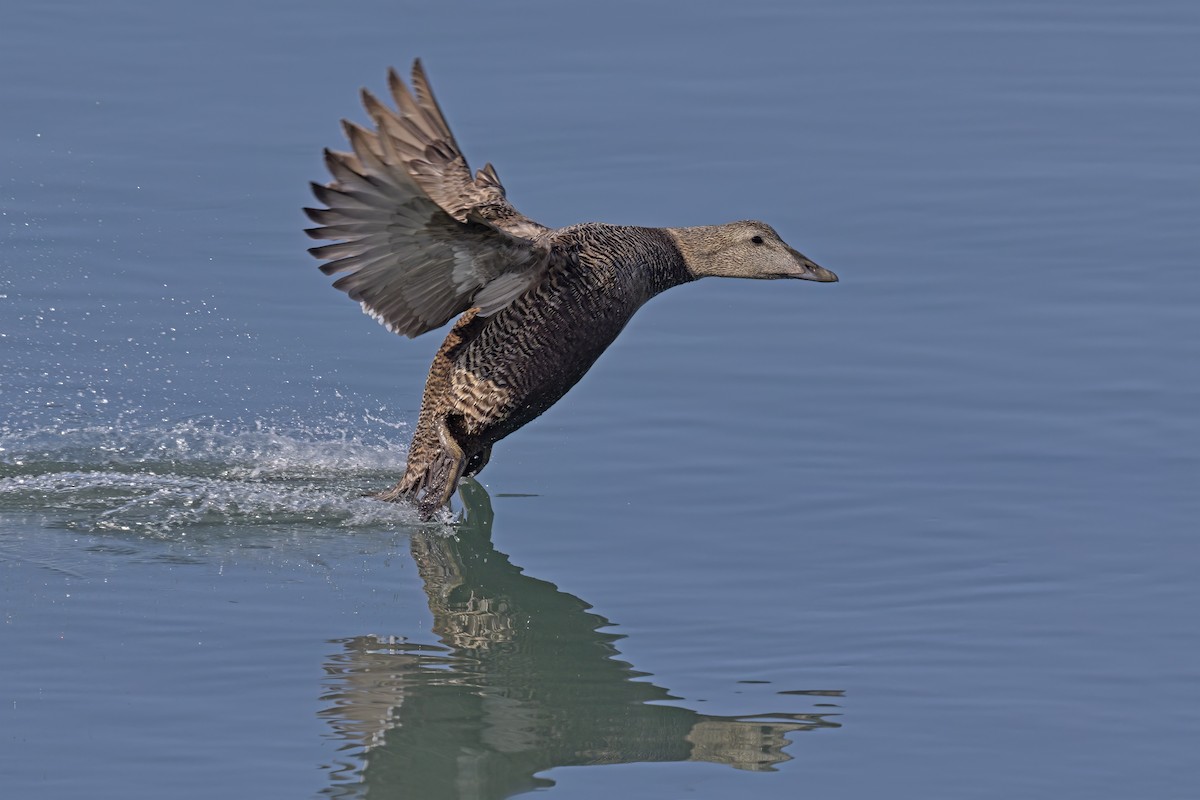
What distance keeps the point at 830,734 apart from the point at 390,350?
463cm

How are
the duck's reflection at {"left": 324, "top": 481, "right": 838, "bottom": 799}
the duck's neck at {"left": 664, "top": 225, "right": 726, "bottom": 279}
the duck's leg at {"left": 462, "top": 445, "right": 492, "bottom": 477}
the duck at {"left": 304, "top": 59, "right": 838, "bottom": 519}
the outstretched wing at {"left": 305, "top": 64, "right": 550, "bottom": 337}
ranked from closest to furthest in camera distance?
the duck's reflection at {"left": 324, "top": 481, "right": 838, "bottom": 799} < the outstretched wing at {"left": 305, "top": 64, "right": 550, "bottom": 337} < the duck at {"left": 304, "top": 59, "right": 838, "bottom": 519} < the duck's leg at {"left": 462, "top": 445, "right": 492, "bottom": 477} < the duck's neck at {"left": 664, "top": 225, "right": 726, "bottom": 279}

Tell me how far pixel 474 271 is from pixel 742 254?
5.24 feet

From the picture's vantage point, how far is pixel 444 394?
952 cm

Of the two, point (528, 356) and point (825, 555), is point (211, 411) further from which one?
point (825, 555)

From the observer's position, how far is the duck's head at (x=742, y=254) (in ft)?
33.2

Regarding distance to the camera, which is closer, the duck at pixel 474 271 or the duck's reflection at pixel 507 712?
the duck's reflection at pixel 507 712

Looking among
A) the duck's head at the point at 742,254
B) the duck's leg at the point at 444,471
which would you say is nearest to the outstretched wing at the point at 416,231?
the duck's leg at the point at 444,471

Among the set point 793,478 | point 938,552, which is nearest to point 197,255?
point 793,478

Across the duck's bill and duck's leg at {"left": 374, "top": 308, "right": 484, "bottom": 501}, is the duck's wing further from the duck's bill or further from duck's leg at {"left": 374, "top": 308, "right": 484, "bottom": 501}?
the duck's bill

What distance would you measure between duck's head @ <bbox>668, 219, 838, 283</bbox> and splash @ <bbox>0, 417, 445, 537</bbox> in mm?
1614

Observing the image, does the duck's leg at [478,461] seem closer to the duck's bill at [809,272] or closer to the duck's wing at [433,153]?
the duck's wing at [433,153]

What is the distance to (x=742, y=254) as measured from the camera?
10164 mm

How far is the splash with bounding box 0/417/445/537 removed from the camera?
945cm

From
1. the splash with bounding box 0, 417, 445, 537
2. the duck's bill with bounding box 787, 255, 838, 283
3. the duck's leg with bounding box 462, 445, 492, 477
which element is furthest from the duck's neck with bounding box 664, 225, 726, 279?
the splash with bounding box 0, 417, 445, 537
